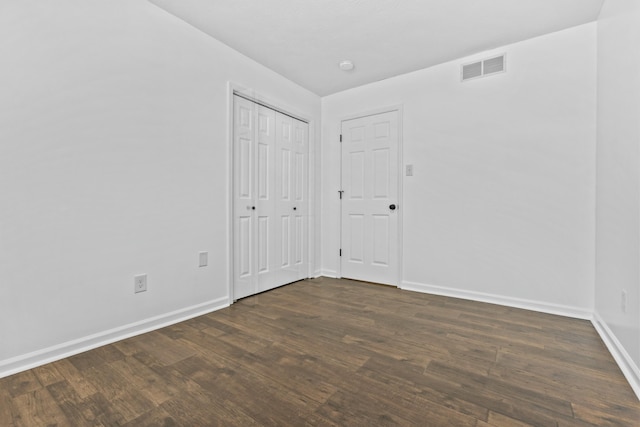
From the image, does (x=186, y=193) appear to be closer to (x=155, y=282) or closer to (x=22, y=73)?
(x=155, y=282)

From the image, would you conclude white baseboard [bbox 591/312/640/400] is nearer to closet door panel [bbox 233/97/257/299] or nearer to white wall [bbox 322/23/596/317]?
white wall [bbox 322/23/596/317]

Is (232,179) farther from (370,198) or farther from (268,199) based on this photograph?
(370,198)

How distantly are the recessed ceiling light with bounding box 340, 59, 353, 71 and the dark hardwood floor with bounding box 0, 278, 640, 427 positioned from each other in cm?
259

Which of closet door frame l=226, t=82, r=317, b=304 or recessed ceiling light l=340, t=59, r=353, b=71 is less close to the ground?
recessed ceiling light l=340, t=59, r=353, b=71

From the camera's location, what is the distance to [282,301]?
2947 mm

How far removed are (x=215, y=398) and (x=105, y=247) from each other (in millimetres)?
1315

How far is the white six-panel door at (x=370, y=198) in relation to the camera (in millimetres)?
3521

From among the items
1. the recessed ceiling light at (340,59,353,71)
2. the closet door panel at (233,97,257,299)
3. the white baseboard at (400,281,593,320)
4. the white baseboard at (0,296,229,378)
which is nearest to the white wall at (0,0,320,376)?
the white baseboard at (0,296,229,378)

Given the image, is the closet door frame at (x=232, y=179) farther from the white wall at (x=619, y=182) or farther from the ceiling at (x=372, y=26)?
the white wall at (x=619, y=182)

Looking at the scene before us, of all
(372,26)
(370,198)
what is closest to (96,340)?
(370,198)

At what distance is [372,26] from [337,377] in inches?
106

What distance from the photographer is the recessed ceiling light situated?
3.14 meters

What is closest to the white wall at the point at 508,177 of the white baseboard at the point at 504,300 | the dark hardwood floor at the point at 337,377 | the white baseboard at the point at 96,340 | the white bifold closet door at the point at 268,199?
the white baseboard at the point at 504,300

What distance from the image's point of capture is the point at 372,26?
99.4 inches
